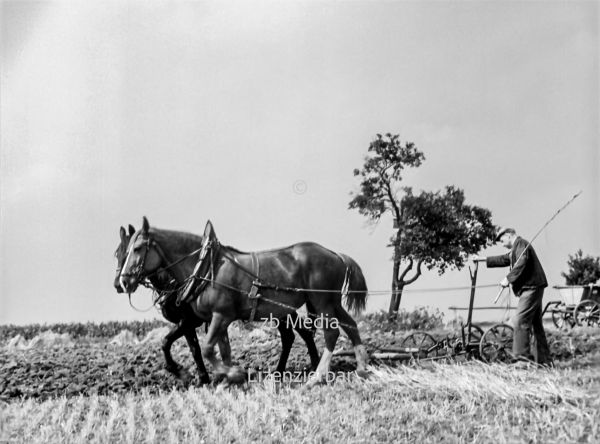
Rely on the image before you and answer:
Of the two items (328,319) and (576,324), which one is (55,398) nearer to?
(328,319)

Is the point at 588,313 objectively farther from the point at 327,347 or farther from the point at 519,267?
the point at 327,347

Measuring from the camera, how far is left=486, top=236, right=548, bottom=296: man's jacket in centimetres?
1051

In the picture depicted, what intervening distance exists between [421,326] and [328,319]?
7.31m

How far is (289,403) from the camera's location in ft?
28.8

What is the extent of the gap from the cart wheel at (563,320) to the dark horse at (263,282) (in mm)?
6585

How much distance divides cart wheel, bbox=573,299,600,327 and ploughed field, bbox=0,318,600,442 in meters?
3.36

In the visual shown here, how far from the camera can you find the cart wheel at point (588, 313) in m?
15.4

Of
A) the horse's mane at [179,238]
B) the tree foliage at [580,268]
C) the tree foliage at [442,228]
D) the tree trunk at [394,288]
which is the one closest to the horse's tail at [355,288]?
the horse's mane at [179,238]

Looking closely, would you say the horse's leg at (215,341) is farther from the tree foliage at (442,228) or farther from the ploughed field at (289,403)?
the tree foliage at (442,228)

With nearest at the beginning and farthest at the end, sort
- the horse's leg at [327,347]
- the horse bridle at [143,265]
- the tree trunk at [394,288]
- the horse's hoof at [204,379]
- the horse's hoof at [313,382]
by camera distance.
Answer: the horse's hoof at [313,382]
the horse bridle at [143,265]
the horse's leg at [327,347]
the horse's hoof at [204,379]
the tree trunk at [394,288]

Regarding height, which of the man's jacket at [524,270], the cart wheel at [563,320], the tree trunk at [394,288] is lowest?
the cart wheel at [563,320]

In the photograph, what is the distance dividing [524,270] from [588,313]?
5.68 m

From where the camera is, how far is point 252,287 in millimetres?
10297

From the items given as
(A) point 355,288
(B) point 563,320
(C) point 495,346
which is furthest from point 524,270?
(B) point 563,320
